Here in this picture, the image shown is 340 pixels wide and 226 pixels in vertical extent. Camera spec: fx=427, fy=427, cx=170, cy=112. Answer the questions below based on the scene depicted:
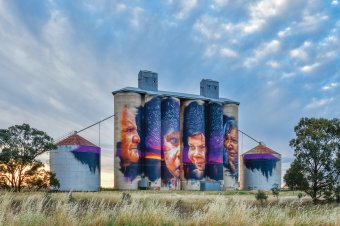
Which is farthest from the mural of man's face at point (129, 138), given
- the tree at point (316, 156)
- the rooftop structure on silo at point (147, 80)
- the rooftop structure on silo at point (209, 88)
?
the tree at point (316, 156)

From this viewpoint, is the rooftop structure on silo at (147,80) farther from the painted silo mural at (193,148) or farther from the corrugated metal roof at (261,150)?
the corrugated metal roof at (261,150)

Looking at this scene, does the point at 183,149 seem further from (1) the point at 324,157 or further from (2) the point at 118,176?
(1) the point at 324,157

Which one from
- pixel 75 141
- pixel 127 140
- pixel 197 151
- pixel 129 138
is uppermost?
pixel 129 138

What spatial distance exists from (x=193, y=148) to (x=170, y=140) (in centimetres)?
640

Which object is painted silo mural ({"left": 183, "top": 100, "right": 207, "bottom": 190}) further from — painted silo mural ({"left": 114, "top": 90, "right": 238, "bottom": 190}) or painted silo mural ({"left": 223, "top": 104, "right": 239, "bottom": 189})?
painted silo mural ({"left": 223, "top": 104, "right": 239, "bottom": 189})

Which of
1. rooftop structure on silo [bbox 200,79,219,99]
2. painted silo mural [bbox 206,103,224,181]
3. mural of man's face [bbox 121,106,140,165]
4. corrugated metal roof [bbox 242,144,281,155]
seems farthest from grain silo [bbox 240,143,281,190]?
mural of man's face [bbox 121,106,140,165]

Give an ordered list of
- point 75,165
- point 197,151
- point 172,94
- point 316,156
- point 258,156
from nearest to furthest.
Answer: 1. point 316,156
2. point 75,165
3. point 197,151
4. point 172,94
5. point 258,156

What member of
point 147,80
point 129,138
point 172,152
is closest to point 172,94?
point 147,80

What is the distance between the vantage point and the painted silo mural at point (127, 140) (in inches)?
3342

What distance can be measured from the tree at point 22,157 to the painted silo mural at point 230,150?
5402 cm

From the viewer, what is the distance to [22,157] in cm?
5378

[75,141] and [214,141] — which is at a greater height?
[214,141]

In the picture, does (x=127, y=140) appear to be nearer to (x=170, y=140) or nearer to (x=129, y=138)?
(x=129, y=138)

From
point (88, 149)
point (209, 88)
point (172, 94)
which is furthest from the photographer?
point (209, 88)
